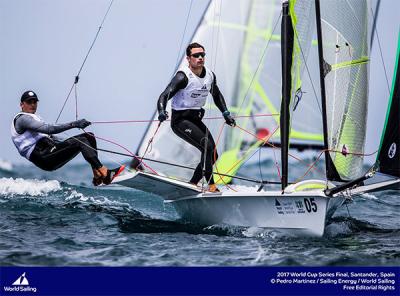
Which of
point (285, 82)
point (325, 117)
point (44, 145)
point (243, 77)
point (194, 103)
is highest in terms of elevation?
point (243, 77)

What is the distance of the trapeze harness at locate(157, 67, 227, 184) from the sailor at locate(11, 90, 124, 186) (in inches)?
33.3

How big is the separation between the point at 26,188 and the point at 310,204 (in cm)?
553

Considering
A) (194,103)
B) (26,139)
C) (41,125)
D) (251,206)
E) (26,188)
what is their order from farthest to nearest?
(26,188) < (26,139) < (194,103) < (41,125) < (251,206)

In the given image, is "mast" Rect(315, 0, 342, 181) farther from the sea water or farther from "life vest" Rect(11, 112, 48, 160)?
"life vest" Rect(11, 112, 48, 160)

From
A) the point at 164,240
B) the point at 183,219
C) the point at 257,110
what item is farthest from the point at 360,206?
the point at 164,240

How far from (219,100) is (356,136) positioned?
4.85ft

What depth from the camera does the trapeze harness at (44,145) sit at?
7.68 metres

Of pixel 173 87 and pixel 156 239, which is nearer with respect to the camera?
pixel 156 239


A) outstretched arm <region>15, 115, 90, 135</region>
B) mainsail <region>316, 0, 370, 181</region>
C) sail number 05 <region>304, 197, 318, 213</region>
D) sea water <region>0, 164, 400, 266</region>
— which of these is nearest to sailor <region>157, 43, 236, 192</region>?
sea water <region>0, 164, 400, 266</region>

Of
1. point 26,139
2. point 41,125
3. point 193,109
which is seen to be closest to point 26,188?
point 26,139

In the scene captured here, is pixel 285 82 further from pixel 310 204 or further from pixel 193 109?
pixel 310 204

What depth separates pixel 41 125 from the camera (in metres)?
7.57

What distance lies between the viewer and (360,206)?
35.0 feet

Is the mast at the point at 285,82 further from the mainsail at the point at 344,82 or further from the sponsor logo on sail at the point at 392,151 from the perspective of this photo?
the sponsor logo on sail at the point at 392,151
